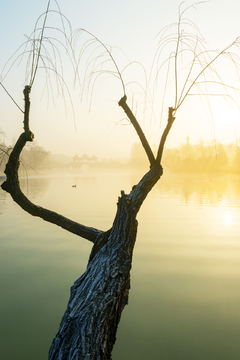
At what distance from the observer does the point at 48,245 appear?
571 cm

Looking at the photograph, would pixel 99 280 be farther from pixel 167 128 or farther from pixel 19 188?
pixel 167 128

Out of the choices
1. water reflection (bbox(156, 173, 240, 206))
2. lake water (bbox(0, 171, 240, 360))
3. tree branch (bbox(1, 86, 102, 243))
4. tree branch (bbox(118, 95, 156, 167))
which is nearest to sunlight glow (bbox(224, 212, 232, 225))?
lake water (bbox(0, 171, 240, 360))

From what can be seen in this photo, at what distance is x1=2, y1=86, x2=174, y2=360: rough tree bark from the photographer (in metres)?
1.65

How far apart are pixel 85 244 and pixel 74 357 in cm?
430

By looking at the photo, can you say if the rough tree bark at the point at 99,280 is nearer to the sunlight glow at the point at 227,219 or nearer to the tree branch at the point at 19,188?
the tree branch at the point at 19,188

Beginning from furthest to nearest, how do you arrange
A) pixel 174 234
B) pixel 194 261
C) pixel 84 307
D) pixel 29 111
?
pixel 174 234 → pixel 194 261 → pixel 29 111 → pixel 84 307

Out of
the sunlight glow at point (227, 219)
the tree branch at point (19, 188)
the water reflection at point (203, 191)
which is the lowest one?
the sunlight glow at point (227, 219)

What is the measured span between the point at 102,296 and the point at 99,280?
0.15m

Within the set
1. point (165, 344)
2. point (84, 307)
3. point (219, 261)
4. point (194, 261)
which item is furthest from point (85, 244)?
point (84, 307)

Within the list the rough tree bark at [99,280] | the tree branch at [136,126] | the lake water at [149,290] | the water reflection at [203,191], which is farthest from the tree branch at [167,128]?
the water reflection at [203,191]

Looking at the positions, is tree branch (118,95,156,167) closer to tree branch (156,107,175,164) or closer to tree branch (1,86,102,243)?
tree branch (156,107,175,164)

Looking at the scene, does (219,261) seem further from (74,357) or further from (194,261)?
(74,357)

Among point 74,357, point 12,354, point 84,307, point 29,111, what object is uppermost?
point 29,111

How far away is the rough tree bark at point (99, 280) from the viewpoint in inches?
64.9
